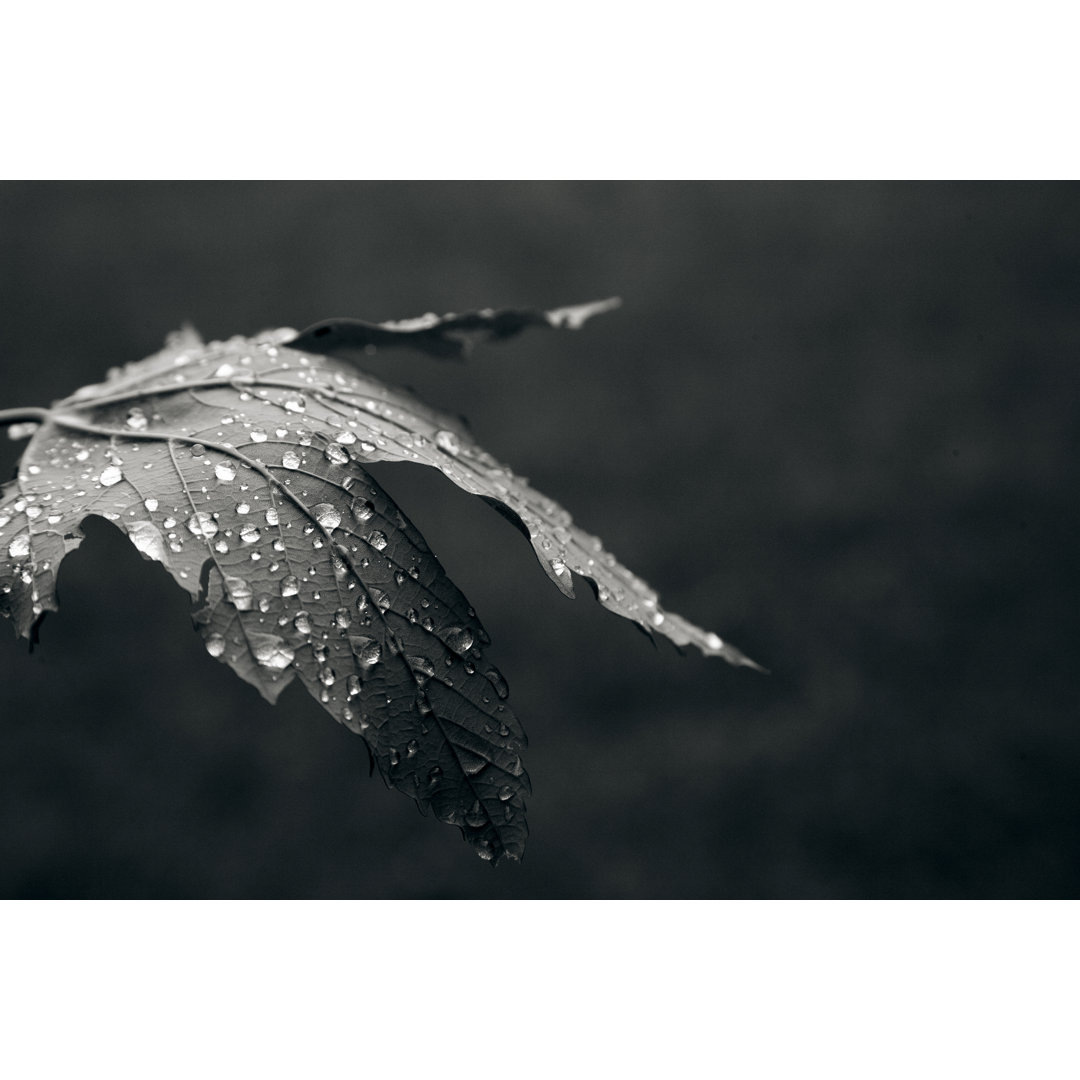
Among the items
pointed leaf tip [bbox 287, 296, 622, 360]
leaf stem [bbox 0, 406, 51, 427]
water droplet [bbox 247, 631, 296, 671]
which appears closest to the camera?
water droplet [bbox 247, 631, 296, 671]

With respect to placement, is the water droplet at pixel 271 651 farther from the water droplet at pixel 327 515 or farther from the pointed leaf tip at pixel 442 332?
the pointed leaf tip at pixel 442 332

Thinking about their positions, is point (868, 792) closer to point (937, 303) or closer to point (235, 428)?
point (937, 303)

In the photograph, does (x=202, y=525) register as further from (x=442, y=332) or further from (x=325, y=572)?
(x=442, y=332)

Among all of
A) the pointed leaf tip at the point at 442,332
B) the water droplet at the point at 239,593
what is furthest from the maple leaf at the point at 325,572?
the pointed leaf tip at the point at 442,332

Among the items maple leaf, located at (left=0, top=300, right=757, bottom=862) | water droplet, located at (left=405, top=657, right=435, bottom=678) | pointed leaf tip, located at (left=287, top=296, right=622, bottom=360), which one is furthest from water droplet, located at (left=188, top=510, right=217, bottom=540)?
pointed leaf tip, located at (left=287, top=296, right=622, bottom=360)

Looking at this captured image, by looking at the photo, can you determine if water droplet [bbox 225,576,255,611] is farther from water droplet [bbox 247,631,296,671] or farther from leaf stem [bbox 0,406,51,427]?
leaf stem [bbox 0,406,51,427]

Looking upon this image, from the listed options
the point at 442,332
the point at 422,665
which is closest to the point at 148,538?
the point at 422,665
